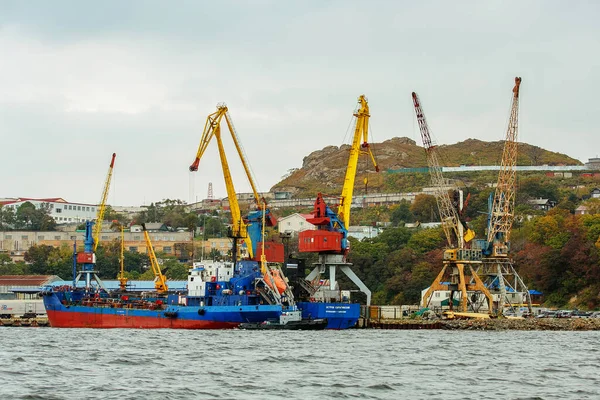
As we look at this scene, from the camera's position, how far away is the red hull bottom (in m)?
100

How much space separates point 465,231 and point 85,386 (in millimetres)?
76725

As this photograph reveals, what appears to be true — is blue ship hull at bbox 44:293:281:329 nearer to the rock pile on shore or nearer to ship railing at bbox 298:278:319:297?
ship railing at bbox 298:278:319:297

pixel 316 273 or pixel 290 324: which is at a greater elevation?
pixel 316 273

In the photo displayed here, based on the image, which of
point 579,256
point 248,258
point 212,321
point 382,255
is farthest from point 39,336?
point 382,255

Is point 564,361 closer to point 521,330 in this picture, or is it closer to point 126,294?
point 521,330

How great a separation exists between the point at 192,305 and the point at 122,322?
28.1ft

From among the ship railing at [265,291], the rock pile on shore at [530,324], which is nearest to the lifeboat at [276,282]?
the ship railing at [265,291]

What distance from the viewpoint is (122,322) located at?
106812mm

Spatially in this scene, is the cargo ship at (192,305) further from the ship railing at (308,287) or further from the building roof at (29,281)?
the building roof at (29,281)

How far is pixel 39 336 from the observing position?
8888 cm

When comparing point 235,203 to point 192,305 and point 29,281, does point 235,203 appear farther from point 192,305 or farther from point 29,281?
point 29,281

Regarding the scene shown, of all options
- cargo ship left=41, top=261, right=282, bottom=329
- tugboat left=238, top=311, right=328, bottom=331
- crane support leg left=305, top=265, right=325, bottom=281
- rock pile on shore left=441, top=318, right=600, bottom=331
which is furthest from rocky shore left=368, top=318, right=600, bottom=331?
cargo ship left=41, top=261, right=282, bottom=329

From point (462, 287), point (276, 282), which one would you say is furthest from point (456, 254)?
point (276, 282)

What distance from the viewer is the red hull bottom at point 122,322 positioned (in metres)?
100
